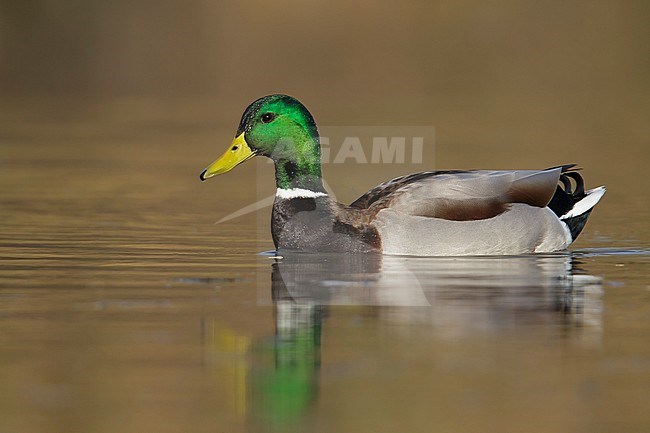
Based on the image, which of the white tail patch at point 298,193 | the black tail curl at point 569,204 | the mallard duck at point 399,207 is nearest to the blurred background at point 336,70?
the black tail curl at point 569,204

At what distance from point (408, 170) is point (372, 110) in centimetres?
524

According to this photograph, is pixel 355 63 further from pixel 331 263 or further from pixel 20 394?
pixel 20 394

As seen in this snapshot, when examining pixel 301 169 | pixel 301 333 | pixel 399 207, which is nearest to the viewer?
pixel 301 333

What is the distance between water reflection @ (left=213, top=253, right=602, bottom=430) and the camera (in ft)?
20.5

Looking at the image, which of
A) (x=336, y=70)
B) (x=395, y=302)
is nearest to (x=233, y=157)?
(x=395, y=302)

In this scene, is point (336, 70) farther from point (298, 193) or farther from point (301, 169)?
point (298, 193)

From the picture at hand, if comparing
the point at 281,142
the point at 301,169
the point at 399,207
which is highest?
the point at 281,142

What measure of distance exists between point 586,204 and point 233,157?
2681 millimetres

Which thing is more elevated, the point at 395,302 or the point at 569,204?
the point at 569,204

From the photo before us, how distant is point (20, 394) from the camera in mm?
6082

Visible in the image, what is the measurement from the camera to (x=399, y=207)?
9.87 meters

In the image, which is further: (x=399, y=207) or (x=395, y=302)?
(x=399, y=207)

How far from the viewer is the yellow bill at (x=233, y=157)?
10.1 metres

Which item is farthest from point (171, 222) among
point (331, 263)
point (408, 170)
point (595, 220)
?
point (408, 170)
